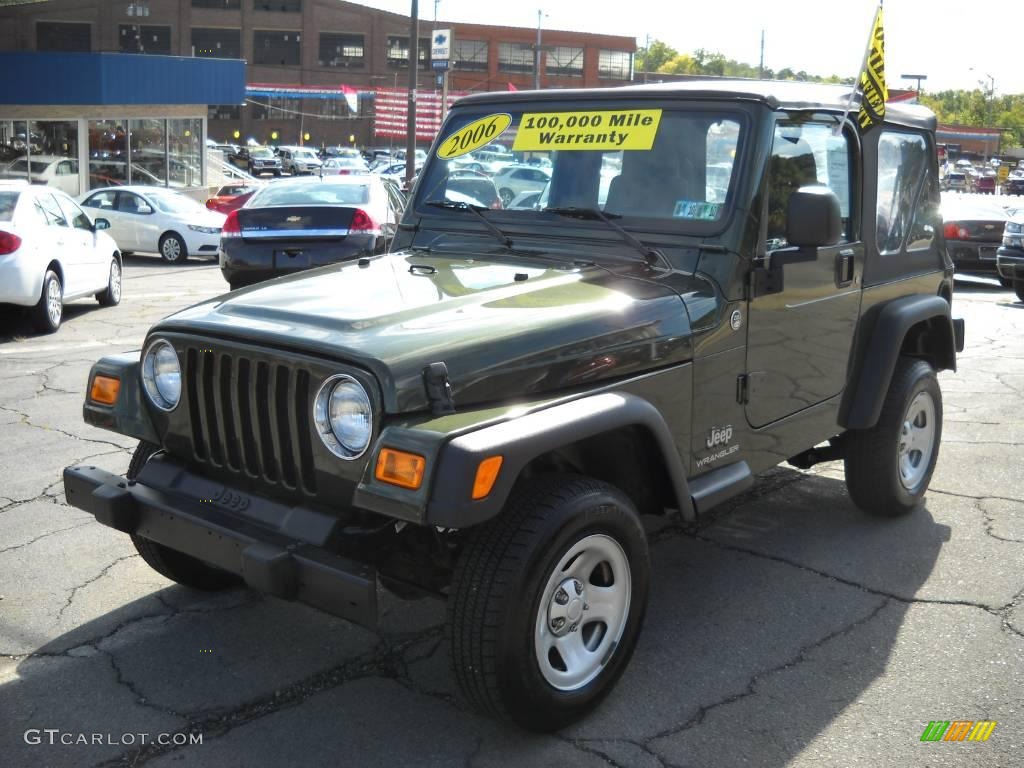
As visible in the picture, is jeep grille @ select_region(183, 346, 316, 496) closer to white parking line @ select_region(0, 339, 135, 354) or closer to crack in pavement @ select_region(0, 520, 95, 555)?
crack in pavement @ select_region(0, 520, 95, 555)

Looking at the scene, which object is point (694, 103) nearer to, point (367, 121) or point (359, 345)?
point (359, 345)

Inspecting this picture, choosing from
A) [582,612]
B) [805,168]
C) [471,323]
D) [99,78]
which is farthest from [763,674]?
[99,78]

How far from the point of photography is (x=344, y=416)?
3.25 metres

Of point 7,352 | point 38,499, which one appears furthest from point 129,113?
point 38,499

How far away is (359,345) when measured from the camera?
10.7ft

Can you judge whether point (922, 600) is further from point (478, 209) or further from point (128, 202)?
point (128, 202)

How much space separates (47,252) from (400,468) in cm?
930

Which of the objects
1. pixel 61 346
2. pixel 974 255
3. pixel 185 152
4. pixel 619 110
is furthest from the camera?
pixel 185 152

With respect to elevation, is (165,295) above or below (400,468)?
below

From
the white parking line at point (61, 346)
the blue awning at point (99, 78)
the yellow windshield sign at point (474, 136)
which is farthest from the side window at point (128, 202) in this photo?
the yellow windshield sign at point (474, 136)

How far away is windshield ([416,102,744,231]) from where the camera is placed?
4262 millimetres

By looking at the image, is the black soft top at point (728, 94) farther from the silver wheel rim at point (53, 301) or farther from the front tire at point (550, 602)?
the silver wheel rim at point (53, 301)

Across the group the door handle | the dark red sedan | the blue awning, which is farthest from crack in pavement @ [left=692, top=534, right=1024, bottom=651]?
the blue awning

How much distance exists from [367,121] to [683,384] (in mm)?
82308
